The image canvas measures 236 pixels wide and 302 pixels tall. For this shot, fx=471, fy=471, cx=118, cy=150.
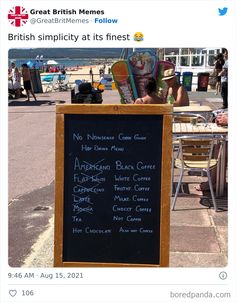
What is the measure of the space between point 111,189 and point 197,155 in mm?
2286

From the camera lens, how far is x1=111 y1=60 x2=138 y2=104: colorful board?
8062 millimetres

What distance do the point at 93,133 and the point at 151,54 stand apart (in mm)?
4914

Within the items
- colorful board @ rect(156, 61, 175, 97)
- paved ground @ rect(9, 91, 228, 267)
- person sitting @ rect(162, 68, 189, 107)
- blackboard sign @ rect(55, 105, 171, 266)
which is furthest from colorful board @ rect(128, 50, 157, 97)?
blackboard sign @ rect(55, 105, 171, 266)

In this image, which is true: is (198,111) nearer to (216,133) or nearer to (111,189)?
(216,133)

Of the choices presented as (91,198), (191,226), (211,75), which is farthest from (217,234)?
(211,75)

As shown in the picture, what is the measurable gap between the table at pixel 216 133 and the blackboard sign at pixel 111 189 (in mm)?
2076

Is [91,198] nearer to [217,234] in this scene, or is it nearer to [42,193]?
[217,234]

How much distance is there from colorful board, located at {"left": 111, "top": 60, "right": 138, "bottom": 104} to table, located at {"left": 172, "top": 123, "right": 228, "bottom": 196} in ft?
8.67

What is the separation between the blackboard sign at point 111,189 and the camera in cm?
293
